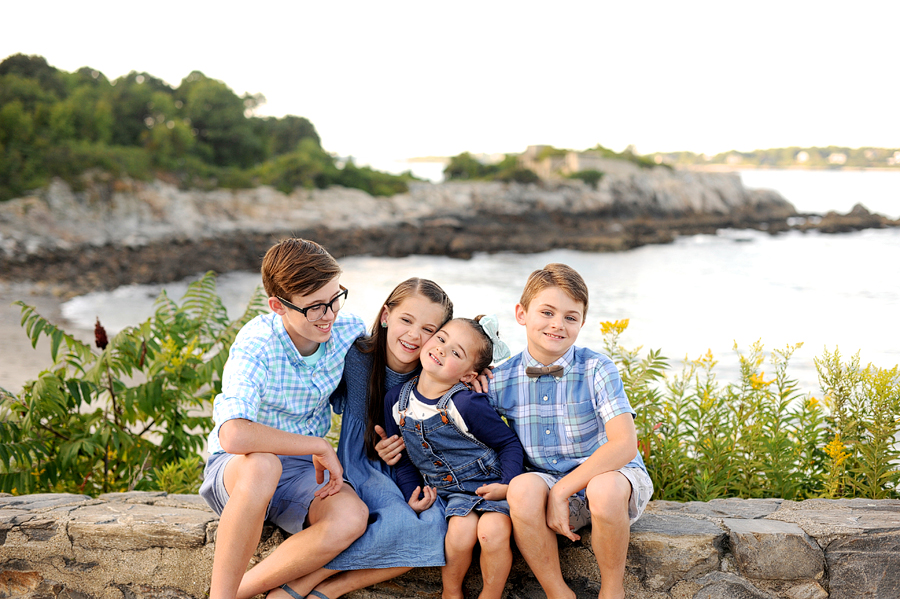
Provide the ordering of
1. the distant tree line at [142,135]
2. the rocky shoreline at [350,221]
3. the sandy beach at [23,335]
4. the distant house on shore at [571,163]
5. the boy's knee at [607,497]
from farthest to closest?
1. the distant house on shore at [571,163]
2. the distant tree line at [142,135]
3. the rocky shoreline at [350,221]
4. the sandy beach at [23,335]
5. the boy's knee at [607,497]

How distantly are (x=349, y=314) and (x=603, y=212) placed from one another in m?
36.3

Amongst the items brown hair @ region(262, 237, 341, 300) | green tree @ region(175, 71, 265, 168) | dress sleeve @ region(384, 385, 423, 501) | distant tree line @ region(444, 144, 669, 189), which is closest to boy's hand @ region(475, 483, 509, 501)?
dress sleeve @ region(384, 385, 423, 501)

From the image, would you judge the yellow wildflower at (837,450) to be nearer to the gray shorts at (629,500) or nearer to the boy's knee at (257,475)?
the gray shorts at (629,500)

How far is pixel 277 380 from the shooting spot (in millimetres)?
2367

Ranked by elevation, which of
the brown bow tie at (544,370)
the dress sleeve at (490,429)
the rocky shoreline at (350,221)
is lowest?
the dress sleeve at (490,429)

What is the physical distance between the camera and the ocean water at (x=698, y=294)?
42.0ft

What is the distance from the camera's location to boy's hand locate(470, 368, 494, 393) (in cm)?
243

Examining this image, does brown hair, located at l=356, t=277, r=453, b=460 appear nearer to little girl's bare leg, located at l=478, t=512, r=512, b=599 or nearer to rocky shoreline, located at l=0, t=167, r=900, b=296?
little girl's bare leg, located at l=478, t=512, r=512, b=599

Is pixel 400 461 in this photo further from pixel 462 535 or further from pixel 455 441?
pixel 462 535

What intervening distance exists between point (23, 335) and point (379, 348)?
10365mm

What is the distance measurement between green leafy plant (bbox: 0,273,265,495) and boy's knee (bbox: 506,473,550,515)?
1.96m

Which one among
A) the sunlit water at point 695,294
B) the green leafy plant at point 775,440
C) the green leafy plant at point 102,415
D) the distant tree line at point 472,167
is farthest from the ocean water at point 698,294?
the distant tree line at point 472,167

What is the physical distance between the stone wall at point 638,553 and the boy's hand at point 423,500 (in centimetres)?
29

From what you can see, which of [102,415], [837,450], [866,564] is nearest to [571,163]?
[837,450]
